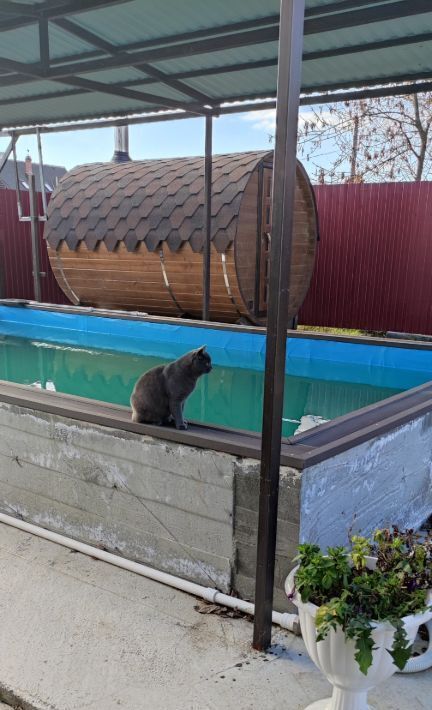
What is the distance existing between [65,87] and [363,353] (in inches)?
164

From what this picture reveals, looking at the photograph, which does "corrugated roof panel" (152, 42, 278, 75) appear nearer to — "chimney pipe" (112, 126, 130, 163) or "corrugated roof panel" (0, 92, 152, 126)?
"corrugated roof panel" (0, 92, 152, 126)

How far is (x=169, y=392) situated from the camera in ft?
9.65

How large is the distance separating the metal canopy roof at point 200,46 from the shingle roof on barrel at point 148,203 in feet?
9.96

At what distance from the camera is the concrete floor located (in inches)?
84.2

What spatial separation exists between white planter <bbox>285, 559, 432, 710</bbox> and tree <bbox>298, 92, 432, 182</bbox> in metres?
13.5

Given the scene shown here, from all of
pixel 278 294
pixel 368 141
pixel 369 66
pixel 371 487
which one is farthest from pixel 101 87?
pixel 368 141

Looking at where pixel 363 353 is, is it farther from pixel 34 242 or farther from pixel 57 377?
pixel 34 242

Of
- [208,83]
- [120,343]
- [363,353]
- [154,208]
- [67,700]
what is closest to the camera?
[67,700]

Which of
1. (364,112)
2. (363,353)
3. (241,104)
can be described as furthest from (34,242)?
(364,112)

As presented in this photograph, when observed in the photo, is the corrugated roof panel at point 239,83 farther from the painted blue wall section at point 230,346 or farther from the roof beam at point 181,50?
the painted blue wall section at point 230,346

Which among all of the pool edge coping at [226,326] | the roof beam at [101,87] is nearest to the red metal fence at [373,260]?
the pool edge coping at [226,326]

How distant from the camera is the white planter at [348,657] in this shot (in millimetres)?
1745

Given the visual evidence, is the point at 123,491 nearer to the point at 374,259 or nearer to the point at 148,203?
the point at 148,203

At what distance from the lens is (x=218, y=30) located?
13.5 feet
